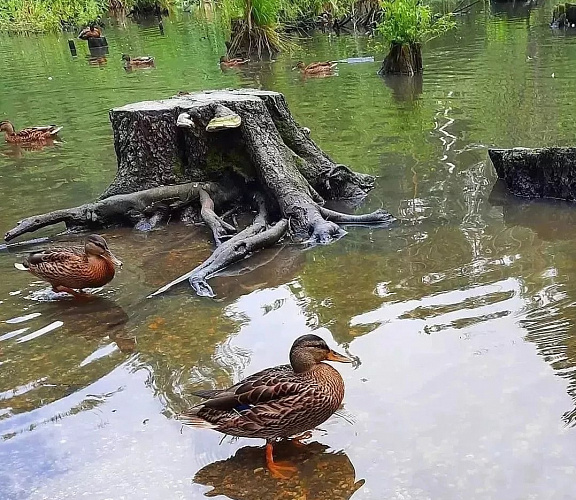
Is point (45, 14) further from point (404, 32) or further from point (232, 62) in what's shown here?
point (404, 32)

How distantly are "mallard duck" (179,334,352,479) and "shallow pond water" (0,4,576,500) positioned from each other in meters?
0.15

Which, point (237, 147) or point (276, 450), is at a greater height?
point (237, 147)

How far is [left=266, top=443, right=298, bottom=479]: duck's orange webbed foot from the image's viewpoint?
294 cm

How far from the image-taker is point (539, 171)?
6.40m

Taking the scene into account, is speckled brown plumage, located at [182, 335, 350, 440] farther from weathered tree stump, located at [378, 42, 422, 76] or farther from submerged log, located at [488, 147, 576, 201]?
weathered tree stump, located at [378, 42, 422, 76]

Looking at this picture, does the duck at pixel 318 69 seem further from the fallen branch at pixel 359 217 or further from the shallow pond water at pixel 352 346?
the fallen branch at pixel 359 217

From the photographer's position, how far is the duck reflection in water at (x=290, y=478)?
2.82 metres

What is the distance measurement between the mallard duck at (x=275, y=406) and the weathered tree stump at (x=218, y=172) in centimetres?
285

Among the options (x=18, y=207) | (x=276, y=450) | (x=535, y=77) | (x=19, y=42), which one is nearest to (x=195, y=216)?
(x=18, y=207)

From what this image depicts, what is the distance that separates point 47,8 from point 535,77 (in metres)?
35.4

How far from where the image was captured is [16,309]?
15.6 ft

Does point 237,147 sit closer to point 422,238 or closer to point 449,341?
point 422,238

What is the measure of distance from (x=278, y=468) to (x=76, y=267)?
8.06 feet

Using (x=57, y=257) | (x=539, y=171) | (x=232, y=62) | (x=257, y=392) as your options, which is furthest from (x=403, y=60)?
(x=257, y=392)
